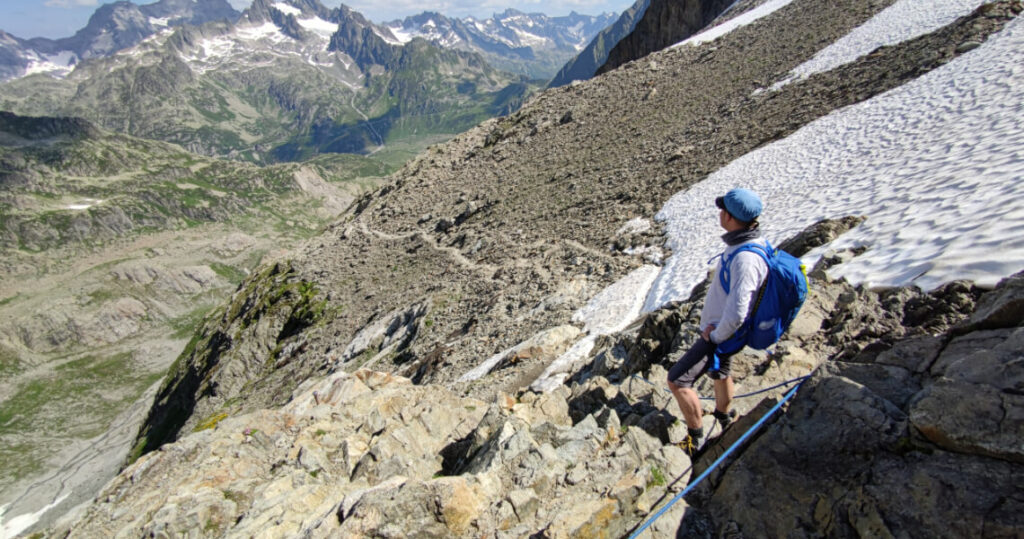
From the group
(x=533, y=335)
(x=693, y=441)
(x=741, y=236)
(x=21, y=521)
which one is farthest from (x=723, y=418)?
(x=21, y=521)

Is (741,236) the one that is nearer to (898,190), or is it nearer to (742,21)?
(898,190)

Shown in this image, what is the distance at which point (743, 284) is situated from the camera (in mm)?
6457

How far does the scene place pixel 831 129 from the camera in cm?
2366

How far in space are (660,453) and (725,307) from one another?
2.69m

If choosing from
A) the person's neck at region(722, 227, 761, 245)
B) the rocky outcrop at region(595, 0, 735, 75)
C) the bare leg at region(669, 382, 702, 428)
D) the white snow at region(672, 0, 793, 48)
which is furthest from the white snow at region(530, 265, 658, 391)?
the rocky outcrop at region(595, 0, 735, 75)

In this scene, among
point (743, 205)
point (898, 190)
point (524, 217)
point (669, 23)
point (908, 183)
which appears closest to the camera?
point (743, 205)

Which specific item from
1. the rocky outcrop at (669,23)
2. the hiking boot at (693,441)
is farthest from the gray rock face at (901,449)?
the rocky outcrop at (669,23)

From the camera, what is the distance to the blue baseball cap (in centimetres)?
653

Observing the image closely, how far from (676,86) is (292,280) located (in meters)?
42.9

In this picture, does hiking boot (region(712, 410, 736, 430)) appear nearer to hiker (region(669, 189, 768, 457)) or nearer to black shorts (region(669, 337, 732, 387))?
hiker (region(669, 189, 768, 457))

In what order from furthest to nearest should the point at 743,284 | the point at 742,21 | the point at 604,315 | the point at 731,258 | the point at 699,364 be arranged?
the point at 742,21, the point at 604,315, the point at 699,364, the point at 731,258, the point at 743,284

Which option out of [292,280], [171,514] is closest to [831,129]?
[171,514]

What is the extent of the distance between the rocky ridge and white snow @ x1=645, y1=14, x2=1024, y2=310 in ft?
3.45

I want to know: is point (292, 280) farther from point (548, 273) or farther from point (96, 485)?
point (96, 485)
